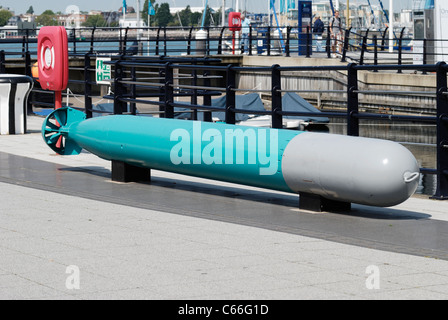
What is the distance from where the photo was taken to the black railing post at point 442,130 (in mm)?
9781

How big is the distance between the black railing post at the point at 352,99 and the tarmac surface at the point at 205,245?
1.32 meters

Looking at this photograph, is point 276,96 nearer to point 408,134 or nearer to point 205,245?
point 205,245

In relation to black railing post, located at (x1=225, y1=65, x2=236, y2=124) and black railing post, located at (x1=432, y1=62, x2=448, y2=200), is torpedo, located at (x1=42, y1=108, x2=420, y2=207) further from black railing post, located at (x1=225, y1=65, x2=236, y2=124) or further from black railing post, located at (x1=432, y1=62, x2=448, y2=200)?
black railing post, located at (x1=225, y1=65, x2=236, y2=124)

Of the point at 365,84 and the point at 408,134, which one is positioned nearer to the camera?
the point at 408,134

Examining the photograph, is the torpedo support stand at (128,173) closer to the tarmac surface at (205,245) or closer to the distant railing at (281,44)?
the tarmac surface at (205,245)

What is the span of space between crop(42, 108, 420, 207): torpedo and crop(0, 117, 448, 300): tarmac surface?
343 millimetres

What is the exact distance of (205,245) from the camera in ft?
24.3

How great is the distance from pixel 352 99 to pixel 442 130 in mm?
1336

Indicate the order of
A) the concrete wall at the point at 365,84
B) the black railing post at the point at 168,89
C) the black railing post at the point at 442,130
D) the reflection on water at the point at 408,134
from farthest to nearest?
1. the concrete wall at the point at 365,84
2. the reflection on water at the point at 408,134
3. the black railing post at the point at 168,89
4. the black railing post at the point at 442,130

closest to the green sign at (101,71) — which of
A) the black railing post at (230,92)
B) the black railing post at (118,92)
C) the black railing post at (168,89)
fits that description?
the black railing post at (118,92)

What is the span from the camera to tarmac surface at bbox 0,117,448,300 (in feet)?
19.5

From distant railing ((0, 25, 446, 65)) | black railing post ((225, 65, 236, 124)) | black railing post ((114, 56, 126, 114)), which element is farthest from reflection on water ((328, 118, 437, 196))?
black railing post ((225, 65, 236, 124))

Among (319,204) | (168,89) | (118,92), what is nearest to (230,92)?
(168,89)

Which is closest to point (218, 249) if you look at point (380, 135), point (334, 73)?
point (380, 135)
